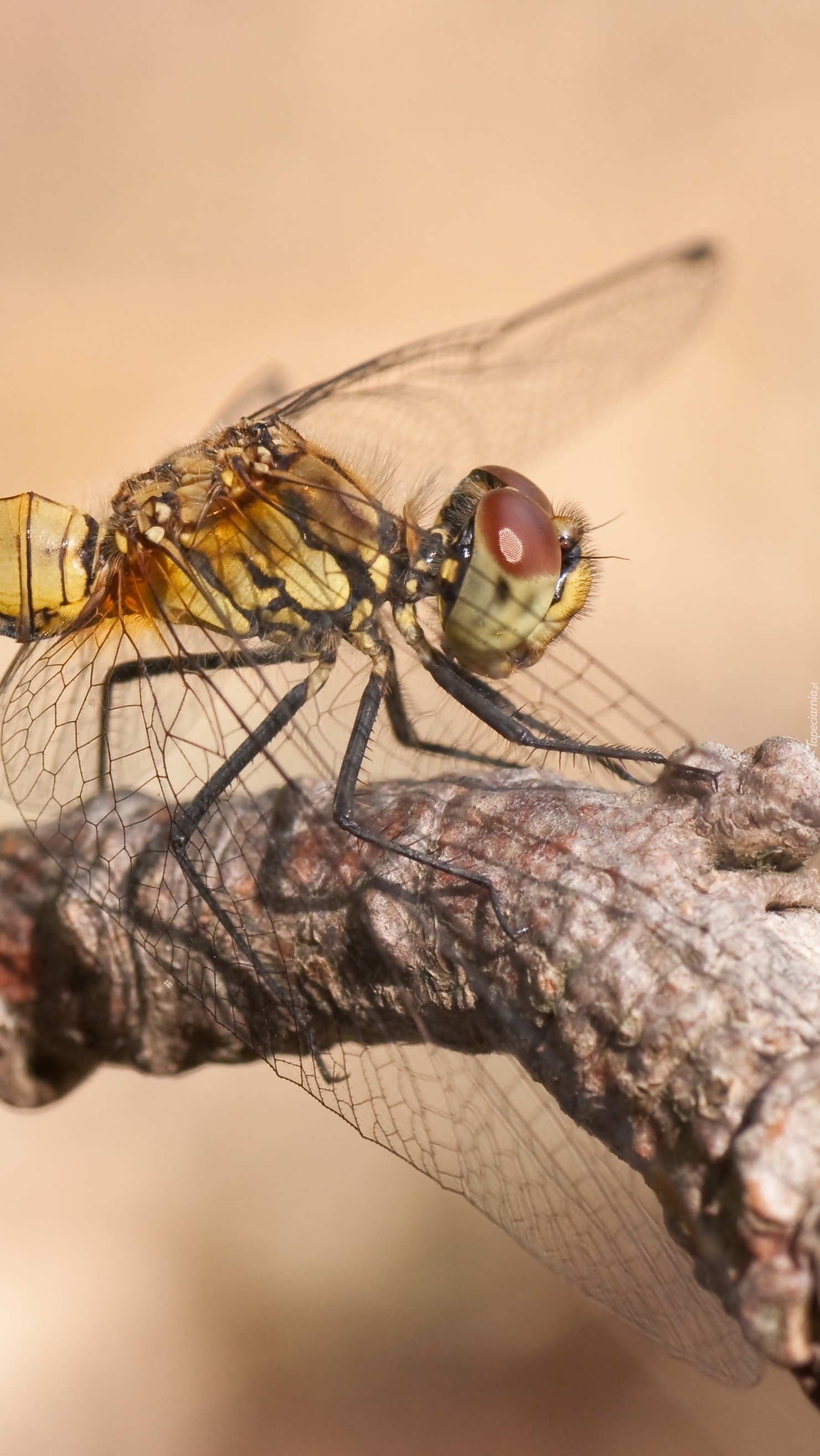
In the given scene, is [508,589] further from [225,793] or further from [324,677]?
[225,793]

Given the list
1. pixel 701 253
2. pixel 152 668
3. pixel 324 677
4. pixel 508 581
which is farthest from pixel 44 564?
pixel 701 253

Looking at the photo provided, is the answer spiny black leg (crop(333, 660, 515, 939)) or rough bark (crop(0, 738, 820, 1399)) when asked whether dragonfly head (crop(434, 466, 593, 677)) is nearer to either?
spiny black leg (crop(333, 660, 515, 939))

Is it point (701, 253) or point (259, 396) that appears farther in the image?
point (259, 396)

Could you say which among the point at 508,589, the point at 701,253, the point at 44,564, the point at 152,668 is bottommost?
the point at 152,668

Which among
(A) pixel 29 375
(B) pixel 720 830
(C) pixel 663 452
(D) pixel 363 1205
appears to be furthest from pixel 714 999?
(A) pixel 29 375

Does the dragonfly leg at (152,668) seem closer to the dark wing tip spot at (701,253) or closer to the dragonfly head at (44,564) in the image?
the dragonfly head at (44,564)

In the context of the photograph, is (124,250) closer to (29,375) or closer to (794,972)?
(29,375)

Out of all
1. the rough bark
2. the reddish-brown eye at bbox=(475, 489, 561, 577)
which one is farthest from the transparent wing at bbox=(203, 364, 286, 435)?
the rough bark
